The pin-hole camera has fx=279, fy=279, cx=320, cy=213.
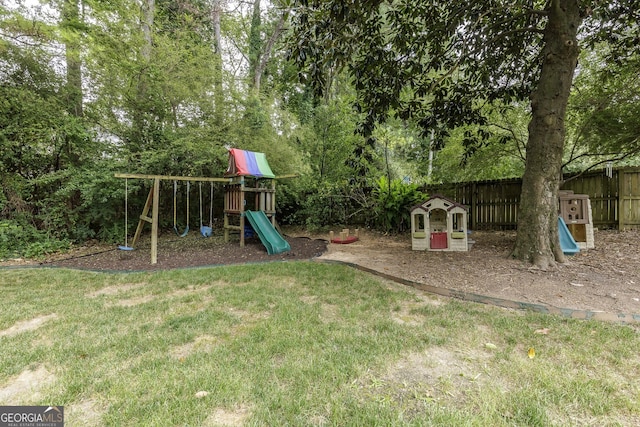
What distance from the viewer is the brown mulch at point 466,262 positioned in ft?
9.82

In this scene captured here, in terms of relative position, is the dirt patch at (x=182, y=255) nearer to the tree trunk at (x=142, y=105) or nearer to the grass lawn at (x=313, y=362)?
the grass lawn at (x=313, y=362)

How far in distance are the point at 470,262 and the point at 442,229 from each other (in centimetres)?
132

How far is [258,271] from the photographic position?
428cm

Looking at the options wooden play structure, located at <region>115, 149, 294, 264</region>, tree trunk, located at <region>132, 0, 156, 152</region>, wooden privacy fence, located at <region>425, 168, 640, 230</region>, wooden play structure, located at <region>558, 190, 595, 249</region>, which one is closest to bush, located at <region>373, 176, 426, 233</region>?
wooden privacy fence, located at <region>425, 168, 640, 230</region>

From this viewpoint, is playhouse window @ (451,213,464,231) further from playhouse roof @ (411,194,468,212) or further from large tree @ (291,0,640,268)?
large tree @ (291,0,640,268)

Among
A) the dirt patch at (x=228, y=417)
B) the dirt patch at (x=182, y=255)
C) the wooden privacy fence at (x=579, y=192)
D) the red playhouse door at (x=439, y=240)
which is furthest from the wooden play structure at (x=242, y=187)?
the dirt patch at (x=228, y=417)

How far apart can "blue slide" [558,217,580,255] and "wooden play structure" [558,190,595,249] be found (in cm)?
27

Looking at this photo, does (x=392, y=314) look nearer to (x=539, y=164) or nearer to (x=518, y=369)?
(x=518, y=369)

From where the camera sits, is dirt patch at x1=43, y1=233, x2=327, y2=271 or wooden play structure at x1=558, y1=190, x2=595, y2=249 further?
dirt patch at x1=43, y1=233, x2=327, y2=271

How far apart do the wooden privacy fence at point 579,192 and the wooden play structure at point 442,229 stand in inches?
104

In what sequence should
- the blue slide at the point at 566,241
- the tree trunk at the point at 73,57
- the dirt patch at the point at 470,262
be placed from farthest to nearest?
the tree trunk at the point at 73,57 < the blue slide at the point at 566,241 < the dirt patch at the point at 470,262

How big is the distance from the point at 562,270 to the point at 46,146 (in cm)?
974

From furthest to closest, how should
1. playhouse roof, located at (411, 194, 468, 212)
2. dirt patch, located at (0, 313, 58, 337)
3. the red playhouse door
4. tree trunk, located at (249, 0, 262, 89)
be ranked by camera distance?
tree trunk, located at (249, 0, 262, 89) < the red playhouse door < playhouse roof, located at (411, 194, 468, 212) < dirt patch, located at (0, 313, 58, 337)

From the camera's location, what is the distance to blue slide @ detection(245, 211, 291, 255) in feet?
18.9
